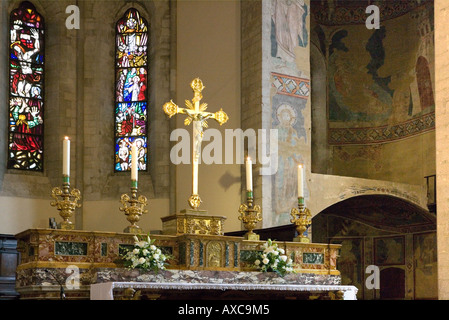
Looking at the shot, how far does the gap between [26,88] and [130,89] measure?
242 centimetres

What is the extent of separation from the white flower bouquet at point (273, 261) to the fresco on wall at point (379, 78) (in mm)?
10439

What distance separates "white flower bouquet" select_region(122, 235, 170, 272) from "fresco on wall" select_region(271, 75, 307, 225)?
699cm

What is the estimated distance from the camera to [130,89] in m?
18.4

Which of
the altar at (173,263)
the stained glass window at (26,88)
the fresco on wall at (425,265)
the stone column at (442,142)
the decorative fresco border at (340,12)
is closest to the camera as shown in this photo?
the stone column at (442,142)

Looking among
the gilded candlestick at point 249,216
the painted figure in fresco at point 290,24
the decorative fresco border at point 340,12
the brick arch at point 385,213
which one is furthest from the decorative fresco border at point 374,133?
the gilded candlestick at point 249,216

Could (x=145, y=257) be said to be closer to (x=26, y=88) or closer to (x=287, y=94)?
(x=287, y=94)

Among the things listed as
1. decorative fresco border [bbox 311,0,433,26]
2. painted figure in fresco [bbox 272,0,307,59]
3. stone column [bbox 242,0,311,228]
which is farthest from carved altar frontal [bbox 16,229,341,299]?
decorative fresco border [bbox 311,0,433,26]

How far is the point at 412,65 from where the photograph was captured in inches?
780

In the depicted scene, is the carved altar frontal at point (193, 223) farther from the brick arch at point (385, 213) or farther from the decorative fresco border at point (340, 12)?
the decorative fresco border at point (340, 12)

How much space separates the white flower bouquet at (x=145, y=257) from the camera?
28.9 feet

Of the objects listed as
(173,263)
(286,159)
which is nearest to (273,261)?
(173,263)

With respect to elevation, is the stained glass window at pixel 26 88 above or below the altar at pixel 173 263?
above

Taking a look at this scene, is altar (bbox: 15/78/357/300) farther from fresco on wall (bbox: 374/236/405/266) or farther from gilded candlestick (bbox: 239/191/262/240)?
fresco on wall (bbox: 374/236/405/266)
